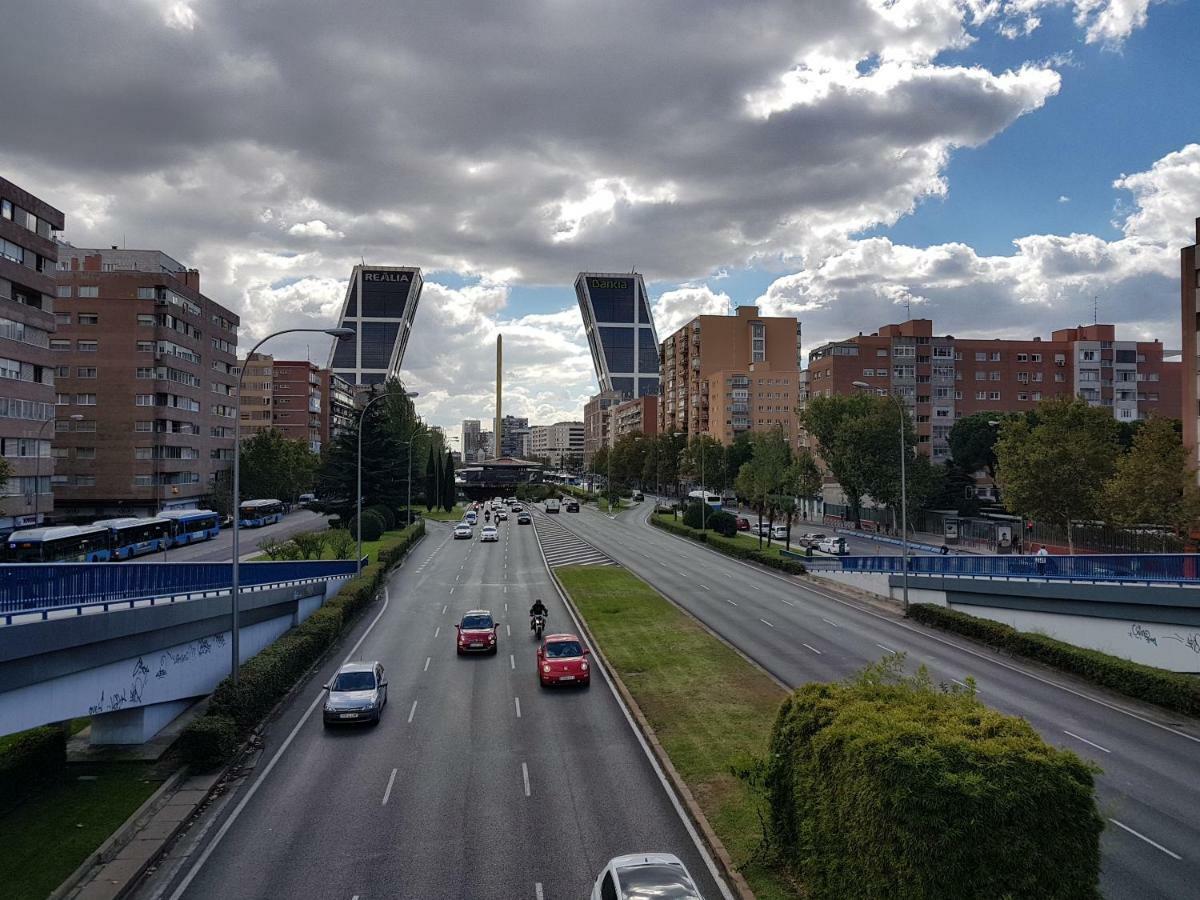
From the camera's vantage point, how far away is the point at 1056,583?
3177 cm

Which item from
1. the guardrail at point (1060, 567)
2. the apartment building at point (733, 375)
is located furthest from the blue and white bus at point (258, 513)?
the apartment building at point (733, 375)

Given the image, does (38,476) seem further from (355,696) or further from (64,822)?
(64,822)

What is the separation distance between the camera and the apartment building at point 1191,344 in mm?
47750

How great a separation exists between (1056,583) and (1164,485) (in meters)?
14.4

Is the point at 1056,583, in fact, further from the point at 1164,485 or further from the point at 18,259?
the point at 18,259

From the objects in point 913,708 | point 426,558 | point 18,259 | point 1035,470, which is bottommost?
point 426,558

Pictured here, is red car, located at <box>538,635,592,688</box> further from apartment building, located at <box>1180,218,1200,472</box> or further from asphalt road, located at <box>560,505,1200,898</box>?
apartment building, located at <box>1180,218,1200,472</box>

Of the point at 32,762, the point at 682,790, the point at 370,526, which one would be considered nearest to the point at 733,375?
the point at 370,526

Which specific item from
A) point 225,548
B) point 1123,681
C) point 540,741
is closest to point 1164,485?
point 1123,681

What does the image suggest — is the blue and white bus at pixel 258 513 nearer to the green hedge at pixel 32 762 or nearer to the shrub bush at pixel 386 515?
the shrub bush at pixel 386 515

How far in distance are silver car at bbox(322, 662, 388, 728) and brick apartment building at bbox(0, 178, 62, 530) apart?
42923 millimetres

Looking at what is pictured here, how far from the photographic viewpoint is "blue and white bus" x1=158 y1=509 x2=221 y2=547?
6091cm

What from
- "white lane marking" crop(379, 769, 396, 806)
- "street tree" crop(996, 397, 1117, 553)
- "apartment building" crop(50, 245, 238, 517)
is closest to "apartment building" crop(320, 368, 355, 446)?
"apartment building" crop(50, 245, 238, 517)

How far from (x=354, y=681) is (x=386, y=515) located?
4791 cm
